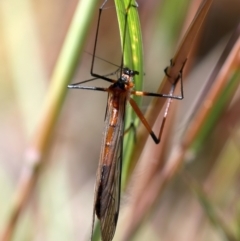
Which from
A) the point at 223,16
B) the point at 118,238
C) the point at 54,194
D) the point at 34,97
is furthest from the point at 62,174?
the point at 223,16

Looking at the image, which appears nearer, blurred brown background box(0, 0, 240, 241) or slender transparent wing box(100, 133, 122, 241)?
slender transparent wing box(100, 133, 122, 241)

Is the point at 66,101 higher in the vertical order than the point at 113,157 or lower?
lower

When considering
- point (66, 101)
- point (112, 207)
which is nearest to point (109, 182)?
point (112, 207)

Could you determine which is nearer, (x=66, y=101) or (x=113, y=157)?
(x=113, y=157)

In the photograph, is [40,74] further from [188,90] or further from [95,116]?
[188,90]

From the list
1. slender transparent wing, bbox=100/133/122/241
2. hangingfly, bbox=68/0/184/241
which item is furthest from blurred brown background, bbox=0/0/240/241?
slender transparent wing, bbox=100/133/122/241

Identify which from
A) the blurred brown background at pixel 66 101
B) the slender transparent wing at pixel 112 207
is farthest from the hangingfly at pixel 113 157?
the blurred brown background at pixel 66 101

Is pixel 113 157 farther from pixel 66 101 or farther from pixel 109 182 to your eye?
pixel 66 101

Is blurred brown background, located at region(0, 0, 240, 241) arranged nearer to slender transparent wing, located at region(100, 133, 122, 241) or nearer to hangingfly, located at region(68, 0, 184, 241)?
hangingfly, located at region(68, 0, 184, 241)

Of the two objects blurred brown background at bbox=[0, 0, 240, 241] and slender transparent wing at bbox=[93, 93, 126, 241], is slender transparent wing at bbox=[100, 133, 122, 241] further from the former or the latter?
blurred brown background at bbox=[0, 0, 240, 241]

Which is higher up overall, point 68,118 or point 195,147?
point 195,147

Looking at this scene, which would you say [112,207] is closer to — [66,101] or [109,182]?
[109,182]
